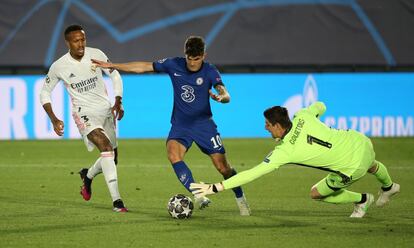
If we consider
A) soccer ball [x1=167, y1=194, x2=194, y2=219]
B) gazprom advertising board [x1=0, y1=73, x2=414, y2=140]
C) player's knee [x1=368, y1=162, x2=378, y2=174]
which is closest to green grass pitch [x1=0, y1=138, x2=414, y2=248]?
soccer ball [x1=167, y1=194, x2=194, y2=219]

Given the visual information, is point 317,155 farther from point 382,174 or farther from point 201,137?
point 201,137

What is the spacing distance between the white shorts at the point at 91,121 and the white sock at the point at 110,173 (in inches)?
12.9

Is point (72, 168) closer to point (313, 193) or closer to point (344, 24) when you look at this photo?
point (313, 193)

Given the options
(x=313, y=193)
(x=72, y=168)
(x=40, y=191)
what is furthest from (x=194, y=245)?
(x=72, y=168)

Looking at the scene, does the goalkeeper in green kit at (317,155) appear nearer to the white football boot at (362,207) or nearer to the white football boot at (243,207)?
the white football boot at (362,207)

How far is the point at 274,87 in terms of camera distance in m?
19.9

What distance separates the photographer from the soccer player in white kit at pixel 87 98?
1028 cm

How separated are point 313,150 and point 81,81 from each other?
3.12 m

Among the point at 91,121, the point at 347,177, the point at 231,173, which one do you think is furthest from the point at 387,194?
the point at 91,121

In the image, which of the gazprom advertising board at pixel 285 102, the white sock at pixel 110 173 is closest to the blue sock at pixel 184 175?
the white sock at pixel 110 173

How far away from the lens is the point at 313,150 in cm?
862

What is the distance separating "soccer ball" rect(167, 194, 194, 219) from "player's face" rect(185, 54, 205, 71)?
4.43 ft

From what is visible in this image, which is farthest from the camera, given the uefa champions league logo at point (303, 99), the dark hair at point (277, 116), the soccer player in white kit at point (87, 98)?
the uefa champions league logo at point (303, 99)

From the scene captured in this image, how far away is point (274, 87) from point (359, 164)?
36.3 ft
